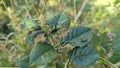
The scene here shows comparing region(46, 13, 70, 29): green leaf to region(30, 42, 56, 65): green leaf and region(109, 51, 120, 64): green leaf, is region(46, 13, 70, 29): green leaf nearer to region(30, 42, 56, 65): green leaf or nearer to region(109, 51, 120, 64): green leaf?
region(30, 42, 56, 65): green leaf

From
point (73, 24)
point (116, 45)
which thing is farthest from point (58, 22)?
point (73, 24)

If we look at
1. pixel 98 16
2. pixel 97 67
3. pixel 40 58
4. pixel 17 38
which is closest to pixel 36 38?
pixel 40 58

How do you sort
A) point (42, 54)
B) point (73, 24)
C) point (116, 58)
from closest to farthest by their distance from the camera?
point (42, 54)
point (116, 58)
point (73, 24)

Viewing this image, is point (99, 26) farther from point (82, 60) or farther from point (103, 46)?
point (82, 60)

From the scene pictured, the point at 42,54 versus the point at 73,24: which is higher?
the point at 42,54

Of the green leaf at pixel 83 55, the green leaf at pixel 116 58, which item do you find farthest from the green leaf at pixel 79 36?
the green leaf at pixel 116 58

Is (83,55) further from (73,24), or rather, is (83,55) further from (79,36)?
(73,24)

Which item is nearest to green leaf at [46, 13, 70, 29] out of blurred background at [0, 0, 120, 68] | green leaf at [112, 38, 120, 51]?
blurred background at [0, 0, 120, 68]

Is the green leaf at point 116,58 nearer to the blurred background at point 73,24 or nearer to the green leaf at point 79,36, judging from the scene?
the blurred background at point 73,24
